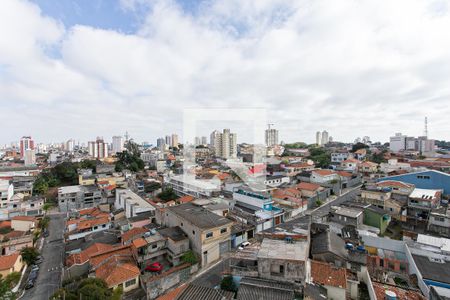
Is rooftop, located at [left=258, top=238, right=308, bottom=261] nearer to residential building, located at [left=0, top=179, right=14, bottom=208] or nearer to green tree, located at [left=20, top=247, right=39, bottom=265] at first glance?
green tree, located at [left=20, top=247, right=39, bottom=265]

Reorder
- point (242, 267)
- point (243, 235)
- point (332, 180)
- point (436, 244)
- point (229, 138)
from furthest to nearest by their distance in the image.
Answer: point (229, 138) → point (332, 180) → point (243, 235) → point (436, 244) → point (242, 267)

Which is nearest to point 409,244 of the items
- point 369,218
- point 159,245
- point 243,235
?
point 369,218

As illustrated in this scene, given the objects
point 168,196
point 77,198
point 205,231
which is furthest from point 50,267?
point 77,198

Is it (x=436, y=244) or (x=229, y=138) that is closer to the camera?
(x=436, y=244)

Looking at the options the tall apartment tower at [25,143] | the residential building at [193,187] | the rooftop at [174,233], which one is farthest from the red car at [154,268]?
the tall apartment tower at [25,143]

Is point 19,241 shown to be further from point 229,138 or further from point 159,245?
point 229,138

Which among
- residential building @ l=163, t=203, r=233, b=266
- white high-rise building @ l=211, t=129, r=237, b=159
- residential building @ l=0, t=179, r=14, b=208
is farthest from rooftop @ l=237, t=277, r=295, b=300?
white high-rise building @ l=211, t=129, r=237, b=159

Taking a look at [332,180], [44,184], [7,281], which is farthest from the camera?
[44,184]

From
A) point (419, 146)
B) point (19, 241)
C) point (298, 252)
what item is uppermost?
point (419, 146)
